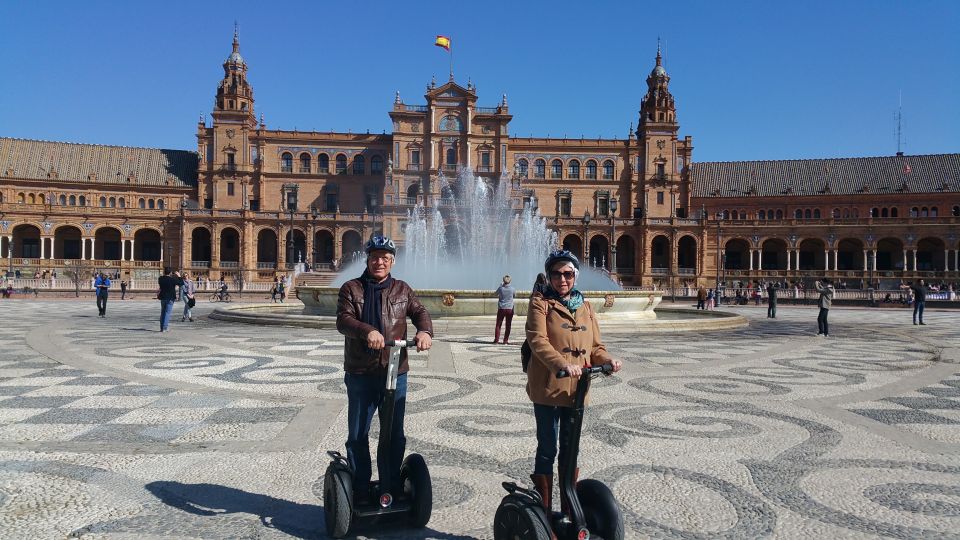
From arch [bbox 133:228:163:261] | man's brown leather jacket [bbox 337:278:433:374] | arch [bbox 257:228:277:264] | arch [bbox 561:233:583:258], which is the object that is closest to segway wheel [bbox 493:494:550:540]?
man's brown leather jacket [bbox 337:278:433:374]

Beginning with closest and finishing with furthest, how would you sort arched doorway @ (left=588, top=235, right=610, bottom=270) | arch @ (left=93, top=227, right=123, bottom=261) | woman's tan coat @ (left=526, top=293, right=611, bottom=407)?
woman's tan coat @ (left=526, top=293, right=611, bottom=407) < arch @ (left=93, top=227, right=123, bottom=261) < arched doorway @ (left=588, top=235, right=610, bottom=270)

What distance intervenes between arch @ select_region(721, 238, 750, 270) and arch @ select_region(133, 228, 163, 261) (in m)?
61.1

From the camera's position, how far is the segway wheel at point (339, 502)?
3.85 metres

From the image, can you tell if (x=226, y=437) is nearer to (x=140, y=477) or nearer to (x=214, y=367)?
(x=140, y=477)

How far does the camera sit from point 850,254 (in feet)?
224

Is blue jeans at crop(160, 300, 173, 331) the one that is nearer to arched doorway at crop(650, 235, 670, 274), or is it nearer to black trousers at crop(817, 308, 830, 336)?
black trousers at crop(817, 308, 830, 336)

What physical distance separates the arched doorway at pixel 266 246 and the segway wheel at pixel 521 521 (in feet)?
219

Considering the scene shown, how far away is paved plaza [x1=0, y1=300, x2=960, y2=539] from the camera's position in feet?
13.8

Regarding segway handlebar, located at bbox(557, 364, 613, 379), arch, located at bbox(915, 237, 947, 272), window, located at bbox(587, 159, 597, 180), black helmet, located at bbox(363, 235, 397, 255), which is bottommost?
segway handlebar, located at bbox(557, 364, 613, 379)

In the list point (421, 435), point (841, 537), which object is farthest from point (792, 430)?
point (421, 435)

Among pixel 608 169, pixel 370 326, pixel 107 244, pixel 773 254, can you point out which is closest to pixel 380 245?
pixel 370 326

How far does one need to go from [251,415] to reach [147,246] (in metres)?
68.6

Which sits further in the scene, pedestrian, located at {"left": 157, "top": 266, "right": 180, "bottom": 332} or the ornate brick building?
the ornate brick building

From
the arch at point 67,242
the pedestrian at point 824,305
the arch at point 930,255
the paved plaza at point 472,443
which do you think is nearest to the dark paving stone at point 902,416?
the paved plaza at point 472,443
